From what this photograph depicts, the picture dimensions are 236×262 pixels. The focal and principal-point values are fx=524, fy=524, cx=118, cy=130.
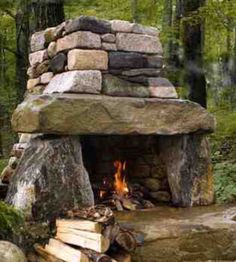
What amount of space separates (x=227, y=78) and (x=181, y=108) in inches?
618

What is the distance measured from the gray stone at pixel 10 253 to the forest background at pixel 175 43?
11.4 ft

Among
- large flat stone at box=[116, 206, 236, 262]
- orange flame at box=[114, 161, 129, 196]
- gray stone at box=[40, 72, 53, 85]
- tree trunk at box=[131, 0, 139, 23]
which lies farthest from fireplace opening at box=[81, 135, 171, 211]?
tree trunk at box=[131, 0, 139, 23]

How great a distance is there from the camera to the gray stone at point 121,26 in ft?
21.2

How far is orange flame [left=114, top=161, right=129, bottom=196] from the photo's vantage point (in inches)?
Result: 283

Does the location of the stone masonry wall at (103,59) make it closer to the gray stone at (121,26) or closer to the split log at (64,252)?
the gray stone at (121,26)

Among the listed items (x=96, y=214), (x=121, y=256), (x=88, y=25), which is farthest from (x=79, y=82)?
(x=121, y=256)

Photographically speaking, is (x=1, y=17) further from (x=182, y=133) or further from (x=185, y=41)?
(x=182, y=133)

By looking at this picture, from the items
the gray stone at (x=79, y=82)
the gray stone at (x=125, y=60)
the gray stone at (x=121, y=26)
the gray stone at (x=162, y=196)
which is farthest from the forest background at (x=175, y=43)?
the gray stone at (x=79, y=82)

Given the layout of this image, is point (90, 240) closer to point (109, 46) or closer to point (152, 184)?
point (109, 46)

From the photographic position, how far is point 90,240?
4.84m

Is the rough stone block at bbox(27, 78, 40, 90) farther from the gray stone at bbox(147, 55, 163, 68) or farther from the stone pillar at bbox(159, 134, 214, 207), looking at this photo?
the stone pillar at bbox(159, 134, 214, 207)

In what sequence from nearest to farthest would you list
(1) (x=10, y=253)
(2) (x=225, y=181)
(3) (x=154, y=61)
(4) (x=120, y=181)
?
(1) (x=10, y=253)
(3) (x=154, y=61)
(4) (x=120, y=181)
(2) (x=225, y=181)

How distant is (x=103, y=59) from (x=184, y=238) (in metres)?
2.34

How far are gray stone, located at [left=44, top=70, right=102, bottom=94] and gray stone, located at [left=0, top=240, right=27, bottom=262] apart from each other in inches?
79.2
